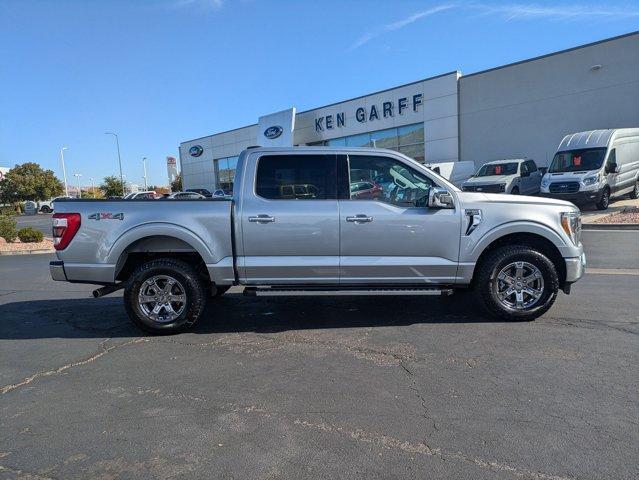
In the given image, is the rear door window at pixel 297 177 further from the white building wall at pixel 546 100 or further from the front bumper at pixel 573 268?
the white building wall at pixel 546 100

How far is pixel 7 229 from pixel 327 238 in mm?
15404

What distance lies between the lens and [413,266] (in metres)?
5.21

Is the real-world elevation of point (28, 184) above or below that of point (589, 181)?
above

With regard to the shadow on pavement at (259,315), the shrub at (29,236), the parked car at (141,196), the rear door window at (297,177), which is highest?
the rear door window at (297,177)

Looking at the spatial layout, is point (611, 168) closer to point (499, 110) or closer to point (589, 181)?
point (589, 181)

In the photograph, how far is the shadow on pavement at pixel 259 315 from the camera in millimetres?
5570

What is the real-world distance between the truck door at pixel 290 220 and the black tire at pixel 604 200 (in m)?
→ 15.4

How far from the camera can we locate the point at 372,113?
32.9m

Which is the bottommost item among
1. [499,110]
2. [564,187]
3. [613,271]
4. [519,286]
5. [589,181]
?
[613,271]

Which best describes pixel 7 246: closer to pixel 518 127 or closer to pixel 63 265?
pixel 63 265

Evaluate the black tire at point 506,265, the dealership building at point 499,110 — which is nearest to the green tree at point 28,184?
the dealership building at point 499,110

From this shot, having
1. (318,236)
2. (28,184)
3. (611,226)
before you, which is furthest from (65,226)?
(28,184)

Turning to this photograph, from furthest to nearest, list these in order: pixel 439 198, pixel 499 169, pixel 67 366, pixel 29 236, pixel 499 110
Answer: pixel 499 110, pixel 499 169, pixel 29 236, pixel 439 198, pixel 67 366

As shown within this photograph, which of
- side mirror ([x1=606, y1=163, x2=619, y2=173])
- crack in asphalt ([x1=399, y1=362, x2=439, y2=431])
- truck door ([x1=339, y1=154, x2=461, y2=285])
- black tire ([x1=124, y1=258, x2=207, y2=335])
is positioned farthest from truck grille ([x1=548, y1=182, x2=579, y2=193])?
black tire ([x1=124, y1=258, x2=207, y2=335])
